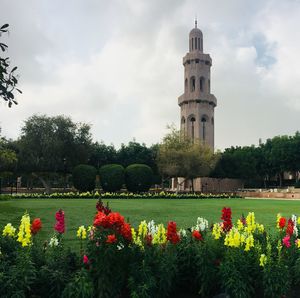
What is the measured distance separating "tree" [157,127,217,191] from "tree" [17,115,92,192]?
9.57m

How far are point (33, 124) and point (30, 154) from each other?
3.32m

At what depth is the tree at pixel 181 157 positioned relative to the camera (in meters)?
46.8

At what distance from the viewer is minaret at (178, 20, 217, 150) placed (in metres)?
80.1

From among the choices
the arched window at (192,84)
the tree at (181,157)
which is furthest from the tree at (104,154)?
the arched window at (192,84)

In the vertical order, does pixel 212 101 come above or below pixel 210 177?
above

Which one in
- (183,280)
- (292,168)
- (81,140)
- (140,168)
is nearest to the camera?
(183,280)

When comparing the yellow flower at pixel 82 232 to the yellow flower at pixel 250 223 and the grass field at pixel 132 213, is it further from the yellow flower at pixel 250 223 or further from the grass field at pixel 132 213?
the grass field at pixel 132 213

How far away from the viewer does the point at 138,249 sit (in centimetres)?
487

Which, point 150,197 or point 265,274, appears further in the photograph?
point 150,197

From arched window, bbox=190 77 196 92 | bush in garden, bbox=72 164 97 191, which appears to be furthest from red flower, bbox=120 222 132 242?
arched window, bbox=190 77 196 92

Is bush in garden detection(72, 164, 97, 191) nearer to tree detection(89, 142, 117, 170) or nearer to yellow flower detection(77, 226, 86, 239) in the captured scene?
tree detection(89, 142, 117, 170)

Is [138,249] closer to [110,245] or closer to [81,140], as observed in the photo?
[110,245]

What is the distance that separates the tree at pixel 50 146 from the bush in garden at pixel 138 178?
20.7ft

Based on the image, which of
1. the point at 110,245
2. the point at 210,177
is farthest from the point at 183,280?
the point at 210,177
